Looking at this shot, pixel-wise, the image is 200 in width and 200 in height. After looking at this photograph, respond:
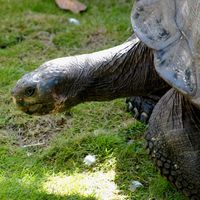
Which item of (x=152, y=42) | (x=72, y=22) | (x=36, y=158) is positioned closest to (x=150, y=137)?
(x=152, y=42)

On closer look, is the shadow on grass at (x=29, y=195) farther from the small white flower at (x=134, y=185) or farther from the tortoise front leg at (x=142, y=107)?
the tortoise front leg at (x=142, y=107)

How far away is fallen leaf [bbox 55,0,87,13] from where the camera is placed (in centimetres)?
657

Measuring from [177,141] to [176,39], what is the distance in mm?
550

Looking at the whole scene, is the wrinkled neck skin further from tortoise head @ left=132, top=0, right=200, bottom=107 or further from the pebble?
the pebble

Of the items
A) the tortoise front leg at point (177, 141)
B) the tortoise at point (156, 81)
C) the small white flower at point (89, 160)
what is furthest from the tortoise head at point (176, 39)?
the small white flower at point (89, 160)

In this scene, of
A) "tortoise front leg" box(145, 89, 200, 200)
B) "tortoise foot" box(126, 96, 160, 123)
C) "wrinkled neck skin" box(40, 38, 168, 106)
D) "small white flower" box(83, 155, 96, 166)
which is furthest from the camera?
"tortoise foot" box(126, 96, 160, 123)

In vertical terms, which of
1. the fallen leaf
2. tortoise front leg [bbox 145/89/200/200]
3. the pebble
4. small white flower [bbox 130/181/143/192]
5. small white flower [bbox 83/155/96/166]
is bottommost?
small white flower [bbox 83/155/96/166]

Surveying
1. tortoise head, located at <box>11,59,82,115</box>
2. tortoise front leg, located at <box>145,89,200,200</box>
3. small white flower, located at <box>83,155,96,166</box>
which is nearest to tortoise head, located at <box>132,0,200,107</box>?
tortoise front leg, located at <box>145,89,200,200</box>

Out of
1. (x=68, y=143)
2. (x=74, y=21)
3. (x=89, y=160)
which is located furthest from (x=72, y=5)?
(x=89, y=160)

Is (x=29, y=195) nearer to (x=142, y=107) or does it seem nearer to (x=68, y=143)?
(x=68, y=143)

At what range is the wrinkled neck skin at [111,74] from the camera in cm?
378

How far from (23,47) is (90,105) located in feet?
4.16

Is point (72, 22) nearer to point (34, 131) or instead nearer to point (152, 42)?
point (34, 131)

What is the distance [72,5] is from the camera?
6594mm
